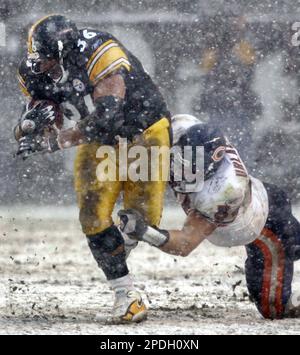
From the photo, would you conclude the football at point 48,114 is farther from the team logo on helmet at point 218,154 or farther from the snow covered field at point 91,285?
the snow covered field at point 91,285

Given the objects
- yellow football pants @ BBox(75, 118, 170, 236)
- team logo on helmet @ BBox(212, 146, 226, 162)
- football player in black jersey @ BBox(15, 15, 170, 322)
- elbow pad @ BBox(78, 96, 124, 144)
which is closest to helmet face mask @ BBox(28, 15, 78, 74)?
football player in black jersey @ BBox(15, 15, 170, 322)

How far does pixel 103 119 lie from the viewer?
5.29 meters

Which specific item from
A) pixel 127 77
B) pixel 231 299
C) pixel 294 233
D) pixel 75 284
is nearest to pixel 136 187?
pixel 127 77

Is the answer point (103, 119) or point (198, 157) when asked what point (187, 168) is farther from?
point (103, 119)

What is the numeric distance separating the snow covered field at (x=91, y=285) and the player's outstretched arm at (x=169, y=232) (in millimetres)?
425

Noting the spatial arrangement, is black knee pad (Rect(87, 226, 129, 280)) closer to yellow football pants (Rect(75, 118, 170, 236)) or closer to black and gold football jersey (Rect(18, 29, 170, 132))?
yellow football pants (Rect(75, 118, 170, 236))

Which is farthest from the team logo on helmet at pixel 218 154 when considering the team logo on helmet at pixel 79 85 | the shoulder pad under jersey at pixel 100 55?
the team logo on helmet at pixel 79 85

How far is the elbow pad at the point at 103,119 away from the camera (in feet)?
17.4

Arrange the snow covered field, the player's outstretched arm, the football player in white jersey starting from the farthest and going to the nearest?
the snow covered field
the football player in white jersey
the player's outstretched arm

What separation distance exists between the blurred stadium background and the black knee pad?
466 centimetres

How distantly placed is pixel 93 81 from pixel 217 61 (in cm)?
493

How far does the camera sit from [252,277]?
5828 mm

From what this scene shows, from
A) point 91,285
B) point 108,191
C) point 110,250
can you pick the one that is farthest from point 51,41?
point 91,285

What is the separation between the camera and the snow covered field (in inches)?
211
